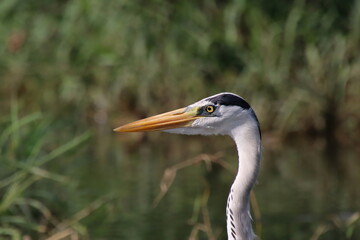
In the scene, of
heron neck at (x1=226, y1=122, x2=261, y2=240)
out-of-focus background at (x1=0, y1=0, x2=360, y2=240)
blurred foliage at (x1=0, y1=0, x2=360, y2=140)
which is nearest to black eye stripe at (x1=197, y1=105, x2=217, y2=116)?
heron neck at (x1=226, y1=122, x2=261, y2=240)

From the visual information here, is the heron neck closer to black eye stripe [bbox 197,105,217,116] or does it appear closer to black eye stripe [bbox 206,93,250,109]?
black eye stripe [bbox 206,93,250,109]

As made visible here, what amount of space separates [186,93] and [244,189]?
919 centimetres

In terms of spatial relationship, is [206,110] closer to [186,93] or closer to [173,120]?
[173,120]

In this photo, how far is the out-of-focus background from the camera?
33.3ft

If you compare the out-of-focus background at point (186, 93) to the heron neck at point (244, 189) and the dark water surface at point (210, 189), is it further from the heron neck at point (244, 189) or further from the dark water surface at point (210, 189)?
the heron neck at point (244, 189)

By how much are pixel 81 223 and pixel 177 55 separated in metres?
6.37

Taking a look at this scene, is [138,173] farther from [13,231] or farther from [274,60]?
[13,231]

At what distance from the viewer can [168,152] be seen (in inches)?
535

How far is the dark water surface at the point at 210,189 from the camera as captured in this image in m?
9.05

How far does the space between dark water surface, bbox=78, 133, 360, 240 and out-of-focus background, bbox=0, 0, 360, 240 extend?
0.8 inches

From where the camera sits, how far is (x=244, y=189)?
19.4ft

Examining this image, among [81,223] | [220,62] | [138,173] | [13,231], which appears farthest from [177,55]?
[13,231]

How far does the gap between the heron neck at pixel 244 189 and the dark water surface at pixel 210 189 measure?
153 cm

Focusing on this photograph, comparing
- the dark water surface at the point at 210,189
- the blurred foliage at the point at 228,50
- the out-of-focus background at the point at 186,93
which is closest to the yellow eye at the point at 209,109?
the dark water surface at the point at 210,189
